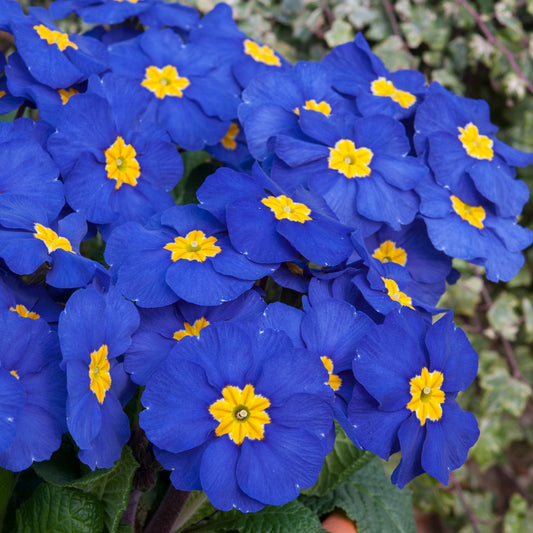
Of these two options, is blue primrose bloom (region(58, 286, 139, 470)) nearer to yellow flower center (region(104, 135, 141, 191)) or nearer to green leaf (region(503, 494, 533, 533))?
yellow flower center (region(104, 135, 141, 191))

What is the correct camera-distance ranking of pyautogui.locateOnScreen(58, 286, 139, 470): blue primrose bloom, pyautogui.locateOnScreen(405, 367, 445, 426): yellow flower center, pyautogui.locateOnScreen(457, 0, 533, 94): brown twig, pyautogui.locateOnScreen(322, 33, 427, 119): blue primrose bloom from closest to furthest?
pyautogui.locateOnScreen(58, 286, 139, 470): blue primrose bloom, pyautogui.locateOnScreen(405, 367, 445, 426): yellow flower center, pyautogui.locateOnScreen(322, 33, 427, 119): blue primrose bloom, pyautogui.locateOnScreen(457, 0, 533, 94): brown twig

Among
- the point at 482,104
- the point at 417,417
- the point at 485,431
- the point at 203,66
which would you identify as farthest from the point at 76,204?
the point at 485,431

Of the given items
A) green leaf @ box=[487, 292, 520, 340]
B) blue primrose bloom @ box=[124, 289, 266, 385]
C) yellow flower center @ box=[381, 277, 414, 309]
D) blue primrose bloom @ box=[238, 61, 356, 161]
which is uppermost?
blue primrose bloom @ box=[238, 61, 356, 161]

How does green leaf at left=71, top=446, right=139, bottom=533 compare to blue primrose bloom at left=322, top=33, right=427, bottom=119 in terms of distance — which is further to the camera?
blue primrose bloom at left=322, top=33, right=427, bottom=119

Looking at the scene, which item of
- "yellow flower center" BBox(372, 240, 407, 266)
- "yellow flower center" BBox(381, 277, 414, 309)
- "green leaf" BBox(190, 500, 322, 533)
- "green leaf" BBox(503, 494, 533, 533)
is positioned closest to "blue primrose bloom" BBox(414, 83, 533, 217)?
"yellow flower center" BBox(372, 240, 407, 266)

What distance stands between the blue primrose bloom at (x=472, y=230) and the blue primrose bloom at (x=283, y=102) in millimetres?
227

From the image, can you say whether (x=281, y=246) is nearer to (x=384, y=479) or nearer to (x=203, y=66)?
(x=203, y=66)

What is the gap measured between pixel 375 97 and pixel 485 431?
122 centimetres

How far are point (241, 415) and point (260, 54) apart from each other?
2.73 ft

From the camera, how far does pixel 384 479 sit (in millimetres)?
1431

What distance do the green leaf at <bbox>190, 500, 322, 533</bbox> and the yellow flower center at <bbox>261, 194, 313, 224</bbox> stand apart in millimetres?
464

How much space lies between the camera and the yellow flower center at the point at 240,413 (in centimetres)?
86

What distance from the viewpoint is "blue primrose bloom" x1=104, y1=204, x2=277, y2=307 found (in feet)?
3.06

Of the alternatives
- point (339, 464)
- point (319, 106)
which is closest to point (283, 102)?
point (319, 106)
